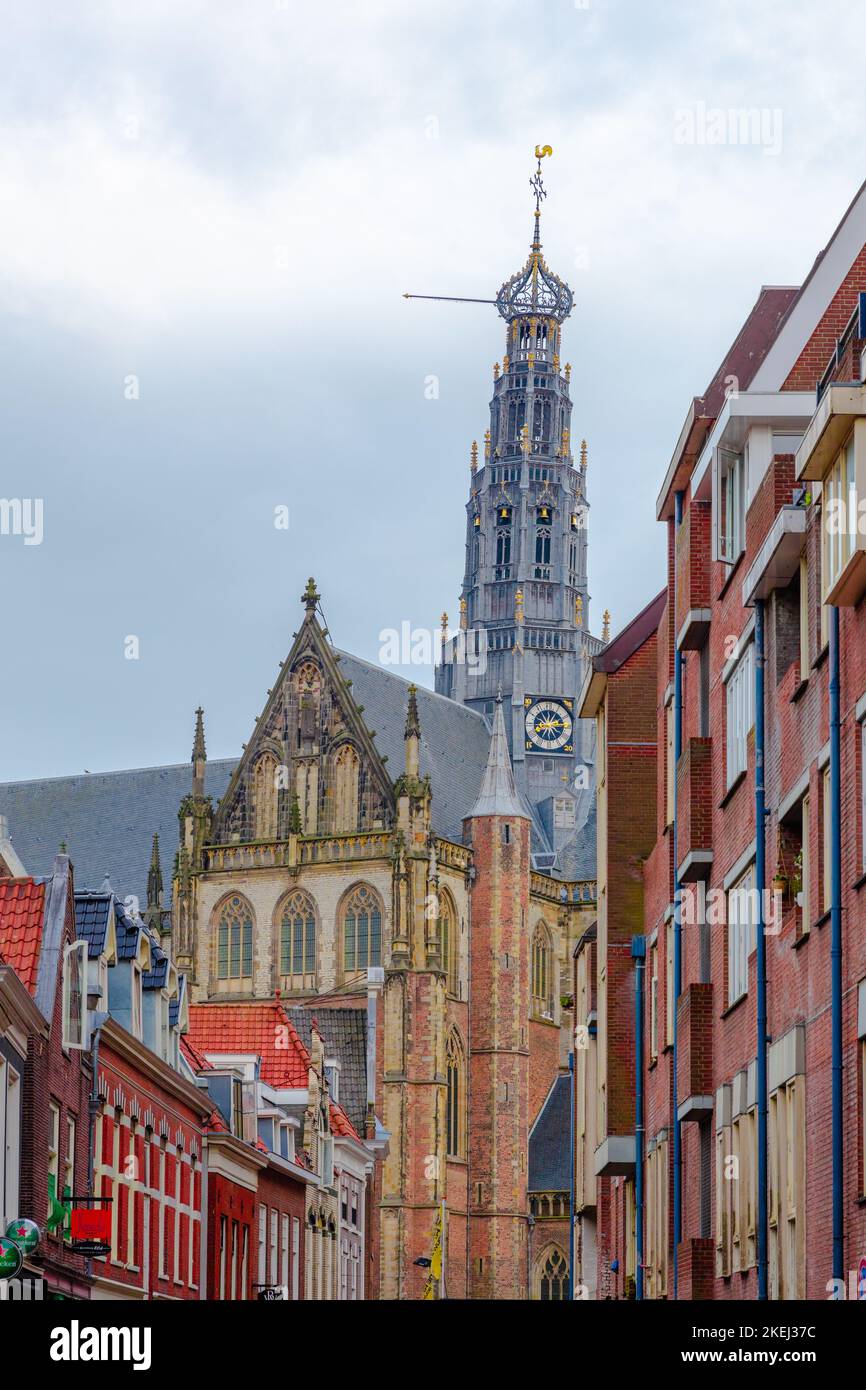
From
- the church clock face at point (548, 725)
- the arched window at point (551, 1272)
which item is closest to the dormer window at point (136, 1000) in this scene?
the arched window at point (551, 1272)

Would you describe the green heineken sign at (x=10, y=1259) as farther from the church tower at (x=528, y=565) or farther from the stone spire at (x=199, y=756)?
the church tower at (x=528, y=565)

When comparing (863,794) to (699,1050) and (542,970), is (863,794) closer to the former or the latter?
(699,1050)

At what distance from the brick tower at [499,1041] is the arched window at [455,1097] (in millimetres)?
508

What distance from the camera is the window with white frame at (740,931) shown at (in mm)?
27453

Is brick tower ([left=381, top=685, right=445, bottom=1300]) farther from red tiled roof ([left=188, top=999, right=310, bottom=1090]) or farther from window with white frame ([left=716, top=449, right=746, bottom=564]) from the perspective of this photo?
window with white frame ([left=716, top=449, right=746, bottom=564])

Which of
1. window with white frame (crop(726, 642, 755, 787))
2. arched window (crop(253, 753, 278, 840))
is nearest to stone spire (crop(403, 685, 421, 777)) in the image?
arched window (crop(253, 753, 278, 840))

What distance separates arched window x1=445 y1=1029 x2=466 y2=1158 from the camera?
301 ft

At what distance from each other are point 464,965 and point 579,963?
43325 mm

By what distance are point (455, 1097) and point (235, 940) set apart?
948 cm

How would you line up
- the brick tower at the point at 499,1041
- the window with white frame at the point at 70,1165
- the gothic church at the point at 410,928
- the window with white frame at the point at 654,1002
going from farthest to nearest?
1. the brick tower at the point at 499,1041
2. the gothic church at the point at 410,928
3. the window with white frame at the point at 70,1165
4. the window with white frame at the point at 654,1002

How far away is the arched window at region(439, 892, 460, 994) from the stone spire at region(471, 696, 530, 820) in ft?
13.0

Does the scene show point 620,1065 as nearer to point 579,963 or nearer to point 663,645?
point 663,645

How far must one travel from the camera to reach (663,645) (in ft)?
120
